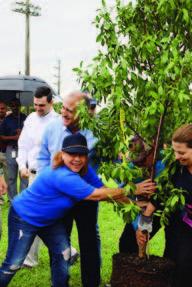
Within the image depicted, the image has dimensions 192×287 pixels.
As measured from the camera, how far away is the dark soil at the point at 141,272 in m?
3.46

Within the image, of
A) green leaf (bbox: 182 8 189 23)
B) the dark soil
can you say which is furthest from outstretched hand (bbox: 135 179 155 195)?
green leaf (bbox: 182 8 189 23)

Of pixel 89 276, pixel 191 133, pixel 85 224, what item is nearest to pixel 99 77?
pixel 191 133

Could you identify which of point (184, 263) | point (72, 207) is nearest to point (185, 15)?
point (184, 263)

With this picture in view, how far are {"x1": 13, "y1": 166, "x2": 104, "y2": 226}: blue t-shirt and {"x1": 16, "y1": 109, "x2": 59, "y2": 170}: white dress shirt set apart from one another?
4.70 ft

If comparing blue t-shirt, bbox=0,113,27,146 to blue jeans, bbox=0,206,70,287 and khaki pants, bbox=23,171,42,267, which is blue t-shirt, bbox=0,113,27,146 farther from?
blue jeans, bbox=0,206,70,287

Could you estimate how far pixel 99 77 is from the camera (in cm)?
321

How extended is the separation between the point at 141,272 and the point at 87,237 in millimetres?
829

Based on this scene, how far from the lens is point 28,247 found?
3.72m

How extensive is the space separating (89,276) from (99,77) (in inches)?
83.6

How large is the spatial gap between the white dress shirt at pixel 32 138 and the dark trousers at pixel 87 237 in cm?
120

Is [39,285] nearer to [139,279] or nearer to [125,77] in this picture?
[139,279]

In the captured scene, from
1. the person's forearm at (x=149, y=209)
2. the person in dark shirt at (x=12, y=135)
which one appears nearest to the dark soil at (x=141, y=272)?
the person's forearm at (x=149, y=209)

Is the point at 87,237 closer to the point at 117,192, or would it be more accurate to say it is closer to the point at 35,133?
the point at 117,192

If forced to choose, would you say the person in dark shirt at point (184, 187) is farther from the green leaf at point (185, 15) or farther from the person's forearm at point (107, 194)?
the green leaf at point (185, 15)
